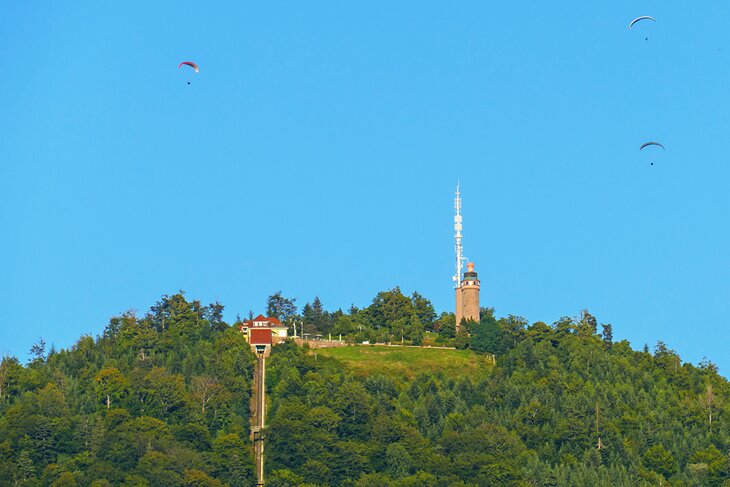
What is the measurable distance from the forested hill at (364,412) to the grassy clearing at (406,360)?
0.96 feet

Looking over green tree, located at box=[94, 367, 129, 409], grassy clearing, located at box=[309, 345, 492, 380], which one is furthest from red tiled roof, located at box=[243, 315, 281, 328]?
green tree, located at box=[94, 367, 129, 409]

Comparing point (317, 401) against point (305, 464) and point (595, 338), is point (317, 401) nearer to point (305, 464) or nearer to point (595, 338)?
point (305, 464)

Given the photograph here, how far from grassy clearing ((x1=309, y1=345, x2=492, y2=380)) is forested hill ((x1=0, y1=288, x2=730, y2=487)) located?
0.29 metres

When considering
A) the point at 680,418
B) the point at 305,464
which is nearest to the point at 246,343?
the point at 305,464

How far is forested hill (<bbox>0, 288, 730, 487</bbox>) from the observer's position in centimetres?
15512

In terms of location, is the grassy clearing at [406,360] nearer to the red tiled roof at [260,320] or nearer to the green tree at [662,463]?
the red tiled roof at [260,320]

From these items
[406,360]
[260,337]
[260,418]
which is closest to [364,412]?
[260,418]

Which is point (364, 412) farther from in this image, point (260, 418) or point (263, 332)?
point (263, 332)

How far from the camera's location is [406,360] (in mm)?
189125

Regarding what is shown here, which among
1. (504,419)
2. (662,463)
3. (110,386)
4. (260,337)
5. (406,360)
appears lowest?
(662,463)

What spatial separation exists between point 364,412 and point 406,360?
25.7 meters

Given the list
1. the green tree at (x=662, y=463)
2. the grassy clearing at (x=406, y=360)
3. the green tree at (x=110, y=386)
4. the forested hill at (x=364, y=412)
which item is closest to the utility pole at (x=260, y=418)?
the forested hill at (x=364, y=412)

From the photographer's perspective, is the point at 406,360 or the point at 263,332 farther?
the point at 263,332

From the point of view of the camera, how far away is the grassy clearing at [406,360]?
18588 cm
